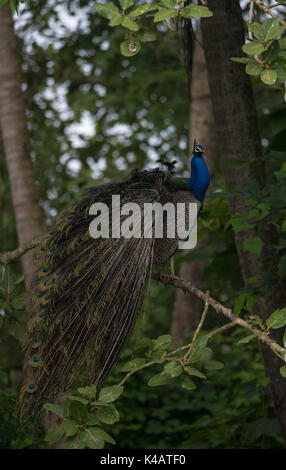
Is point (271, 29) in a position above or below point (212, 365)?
Result: above

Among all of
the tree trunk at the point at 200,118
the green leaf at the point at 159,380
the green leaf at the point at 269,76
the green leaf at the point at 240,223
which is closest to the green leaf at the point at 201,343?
the green leaf at the point at 159,380

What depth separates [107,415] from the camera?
1696mm

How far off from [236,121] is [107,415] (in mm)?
1530

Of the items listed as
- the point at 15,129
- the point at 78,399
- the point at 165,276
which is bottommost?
the point at 78,399

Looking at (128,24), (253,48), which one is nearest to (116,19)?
(128,24)

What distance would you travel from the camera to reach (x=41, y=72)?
5578mm

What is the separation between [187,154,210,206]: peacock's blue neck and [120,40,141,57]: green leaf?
90 cm

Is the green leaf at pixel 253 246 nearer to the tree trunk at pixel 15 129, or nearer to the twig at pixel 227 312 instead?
the twig at pixel 227 312

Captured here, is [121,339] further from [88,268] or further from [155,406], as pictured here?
[155,406]

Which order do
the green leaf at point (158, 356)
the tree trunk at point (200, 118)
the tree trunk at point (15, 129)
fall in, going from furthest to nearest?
the tree trunk at point (200, 118), the tree trunk at point (15, 129), the green leaf at point (158, 356)

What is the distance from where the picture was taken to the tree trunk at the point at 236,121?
266cm

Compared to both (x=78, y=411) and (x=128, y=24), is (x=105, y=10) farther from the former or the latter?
(x=78, y=411)

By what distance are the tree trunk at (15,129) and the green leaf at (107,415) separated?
204cm
